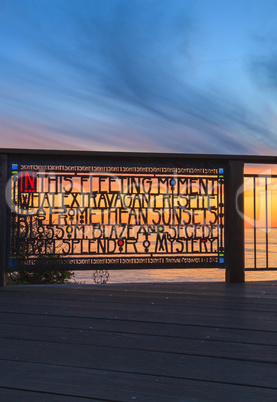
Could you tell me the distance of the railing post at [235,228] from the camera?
4.41m

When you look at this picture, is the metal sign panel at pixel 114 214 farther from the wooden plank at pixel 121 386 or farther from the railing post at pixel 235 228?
the wooden plank at pixel 121 386

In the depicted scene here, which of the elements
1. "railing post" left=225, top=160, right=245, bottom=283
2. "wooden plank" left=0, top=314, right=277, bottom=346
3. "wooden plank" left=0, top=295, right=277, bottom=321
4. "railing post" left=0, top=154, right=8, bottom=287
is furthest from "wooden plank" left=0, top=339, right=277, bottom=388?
"railing post" left=225, top=160, right=245, bottom=283

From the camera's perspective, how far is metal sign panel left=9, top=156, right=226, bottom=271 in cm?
427

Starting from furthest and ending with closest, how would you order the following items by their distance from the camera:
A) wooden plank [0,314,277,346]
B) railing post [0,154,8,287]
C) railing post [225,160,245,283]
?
railing post [225,160,245,283] < railing post [0,154,8,287] < wooden plank [0,314,277,346]

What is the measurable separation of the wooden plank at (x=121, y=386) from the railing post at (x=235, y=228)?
297 cm

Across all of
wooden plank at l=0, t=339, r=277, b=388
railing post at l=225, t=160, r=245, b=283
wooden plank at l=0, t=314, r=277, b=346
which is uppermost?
railing post at l=225, t=160, r=245, b=283

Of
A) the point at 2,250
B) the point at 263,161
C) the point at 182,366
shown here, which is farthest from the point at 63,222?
the point at 182,366

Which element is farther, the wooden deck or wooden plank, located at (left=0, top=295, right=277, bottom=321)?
wooden plank, located at (left=0, top=295, right=277, bottom=321)

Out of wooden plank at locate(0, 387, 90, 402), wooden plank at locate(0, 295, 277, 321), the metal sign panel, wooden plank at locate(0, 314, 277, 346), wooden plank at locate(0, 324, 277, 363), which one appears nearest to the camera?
wooden plank at locate(0, 387, 90, 402)

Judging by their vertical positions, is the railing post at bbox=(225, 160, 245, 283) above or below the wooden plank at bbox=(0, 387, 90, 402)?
above

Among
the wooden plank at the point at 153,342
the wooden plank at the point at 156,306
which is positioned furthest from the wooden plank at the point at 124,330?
the wooden plank at the point at 156,306

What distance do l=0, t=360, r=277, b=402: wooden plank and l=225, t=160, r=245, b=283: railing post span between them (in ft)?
9.76

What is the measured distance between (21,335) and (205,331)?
1.06 metres

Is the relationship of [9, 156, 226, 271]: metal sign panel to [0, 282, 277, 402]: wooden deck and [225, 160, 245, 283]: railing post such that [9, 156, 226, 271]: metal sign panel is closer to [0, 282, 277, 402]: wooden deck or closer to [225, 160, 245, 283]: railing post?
[225, 160, 245, 283]: railing post
